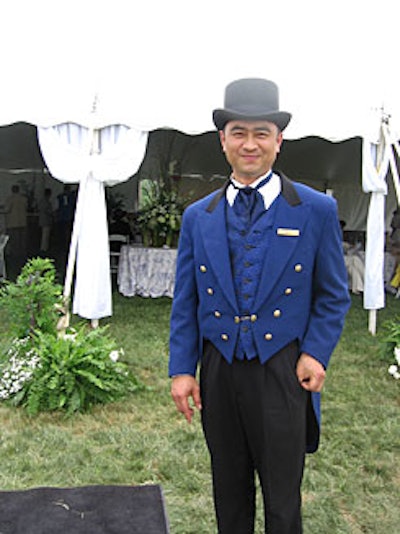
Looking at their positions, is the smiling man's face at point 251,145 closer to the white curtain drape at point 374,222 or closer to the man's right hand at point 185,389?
the man's right hand at point 185,389

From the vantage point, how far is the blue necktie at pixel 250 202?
1890mm

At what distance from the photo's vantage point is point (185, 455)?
3523 millimetres

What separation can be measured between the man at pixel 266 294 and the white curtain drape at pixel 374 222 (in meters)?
4.90

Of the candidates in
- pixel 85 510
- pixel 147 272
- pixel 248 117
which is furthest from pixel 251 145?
pixel 147 272

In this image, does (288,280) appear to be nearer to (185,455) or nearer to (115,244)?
(185,455)

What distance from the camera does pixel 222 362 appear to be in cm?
196

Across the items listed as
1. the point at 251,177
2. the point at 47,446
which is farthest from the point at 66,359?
the point at 251,177

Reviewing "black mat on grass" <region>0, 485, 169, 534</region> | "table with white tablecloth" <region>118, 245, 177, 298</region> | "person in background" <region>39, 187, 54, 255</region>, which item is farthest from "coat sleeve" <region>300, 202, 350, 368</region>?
"person in background" <region>39, 187, 54, 255</region>

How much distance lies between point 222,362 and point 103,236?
4.61 m

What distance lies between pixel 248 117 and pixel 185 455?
235cm

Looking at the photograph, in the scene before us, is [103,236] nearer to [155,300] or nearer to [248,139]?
[155,300]

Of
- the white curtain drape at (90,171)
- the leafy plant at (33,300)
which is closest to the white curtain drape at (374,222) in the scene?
the white curtain drape at (90,171)

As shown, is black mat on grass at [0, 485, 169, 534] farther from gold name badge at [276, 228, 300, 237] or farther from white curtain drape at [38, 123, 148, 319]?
white curtain drape at [38, 123, 148, 319]

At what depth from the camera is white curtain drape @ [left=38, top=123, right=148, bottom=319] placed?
6207 mm
